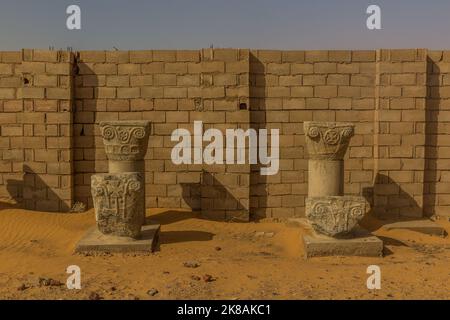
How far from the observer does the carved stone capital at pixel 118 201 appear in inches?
281

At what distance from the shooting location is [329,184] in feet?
26.4

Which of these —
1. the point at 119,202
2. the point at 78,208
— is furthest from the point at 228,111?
the point at 78,208

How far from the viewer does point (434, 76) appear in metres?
9.80

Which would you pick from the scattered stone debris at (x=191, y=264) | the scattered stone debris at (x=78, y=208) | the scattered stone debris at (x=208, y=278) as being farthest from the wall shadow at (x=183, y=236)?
the scattered stone debris at (x=78, y=208)

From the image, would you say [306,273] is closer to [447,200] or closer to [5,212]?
[447,200]

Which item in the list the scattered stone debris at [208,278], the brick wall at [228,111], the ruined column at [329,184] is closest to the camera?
the scattered stone debris at [208,278]

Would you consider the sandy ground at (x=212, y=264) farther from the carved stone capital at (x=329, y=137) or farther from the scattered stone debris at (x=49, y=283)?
the carved stone capital at (x=329, y=137)

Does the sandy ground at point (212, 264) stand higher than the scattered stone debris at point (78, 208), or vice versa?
the scattered stone debris at point (78, 208)

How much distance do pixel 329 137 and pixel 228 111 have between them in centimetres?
263

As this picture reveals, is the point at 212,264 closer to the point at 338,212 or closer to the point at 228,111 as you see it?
the point at 338,212

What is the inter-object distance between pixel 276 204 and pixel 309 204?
2508 millimetres

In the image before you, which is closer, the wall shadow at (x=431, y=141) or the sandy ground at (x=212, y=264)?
the sandy ground at (x=212, y=264)

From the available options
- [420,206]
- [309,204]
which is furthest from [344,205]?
[420,206]

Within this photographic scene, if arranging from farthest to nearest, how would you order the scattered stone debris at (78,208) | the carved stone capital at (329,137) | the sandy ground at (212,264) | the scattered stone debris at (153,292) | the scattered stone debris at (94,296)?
the scattered stone debris at (78,208)
the carved stone capital at (329,137)
the sandy ground at (212,264)
the scattered stone debris at (153,292)
the scattered stone debris at (94,296)
